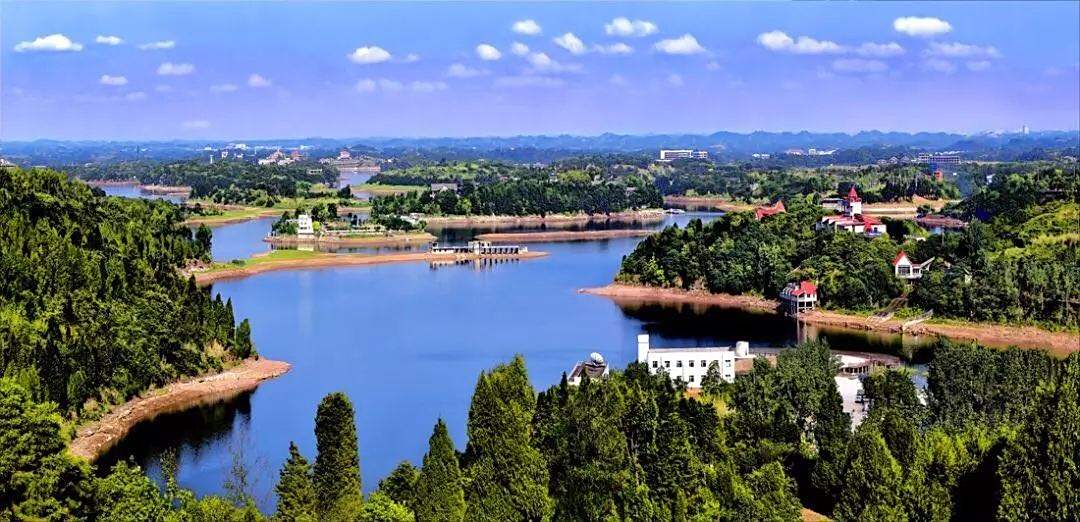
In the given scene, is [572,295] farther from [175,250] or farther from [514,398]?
[514,398]

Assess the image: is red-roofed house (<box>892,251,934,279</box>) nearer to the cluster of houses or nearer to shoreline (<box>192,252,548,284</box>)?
the cluster of houses

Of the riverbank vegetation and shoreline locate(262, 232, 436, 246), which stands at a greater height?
the riverbank vegetation

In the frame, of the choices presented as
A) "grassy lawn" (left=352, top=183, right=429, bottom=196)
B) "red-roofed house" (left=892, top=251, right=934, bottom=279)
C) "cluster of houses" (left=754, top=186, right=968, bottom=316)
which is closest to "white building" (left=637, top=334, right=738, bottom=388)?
"cluster of houses" (left=754, top=186, right=968, bottom=316)

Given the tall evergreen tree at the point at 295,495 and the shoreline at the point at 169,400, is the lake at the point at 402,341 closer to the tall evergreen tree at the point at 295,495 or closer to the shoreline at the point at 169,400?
the shoreline at the point at 169,400

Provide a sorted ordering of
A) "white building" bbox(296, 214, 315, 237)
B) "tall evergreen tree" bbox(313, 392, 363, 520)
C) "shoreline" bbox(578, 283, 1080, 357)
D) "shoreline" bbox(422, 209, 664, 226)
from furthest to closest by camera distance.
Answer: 1. "shoreline" bbox(422, 209, 664, 226)
2. "white building" bbox(296, 214, 315, 237)
3. "shoreline" bbox(578, 283, 1080, 357)
4. "tall evergreen tree" bbox(313, 392, 363, 520)

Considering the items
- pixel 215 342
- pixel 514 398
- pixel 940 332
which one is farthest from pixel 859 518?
pixel 940 332

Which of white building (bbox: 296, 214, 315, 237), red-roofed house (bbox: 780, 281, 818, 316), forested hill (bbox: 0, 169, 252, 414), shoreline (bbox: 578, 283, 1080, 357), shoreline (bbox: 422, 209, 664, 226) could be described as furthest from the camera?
shoreline (bbox: 422, 209, 664, 226)

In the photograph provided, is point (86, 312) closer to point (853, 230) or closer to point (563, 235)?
point (853, 230)
